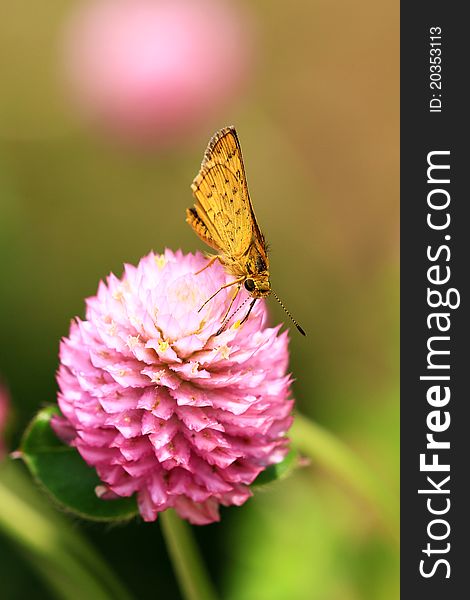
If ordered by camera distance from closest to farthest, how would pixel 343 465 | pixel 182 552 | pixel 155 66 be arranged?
1. pixel 182 552
2. pixel 343 465
3. pixel 155 66

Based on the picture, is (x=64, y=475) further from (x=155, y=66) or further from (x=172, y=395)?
(x=155, y=66)

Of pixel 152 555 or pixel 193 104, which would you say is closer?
pixel 152 555

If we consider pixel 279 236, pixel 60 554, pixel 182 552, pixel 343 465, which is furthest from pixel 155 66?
pixel 182 552

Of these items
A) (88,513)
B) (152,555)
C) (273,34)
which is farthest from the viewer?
(273,34)

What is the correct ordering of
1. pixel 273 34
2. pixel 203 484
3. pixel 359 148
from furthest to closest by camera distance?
pixel 273 34 → pixel 359 148 → pixel 203 484

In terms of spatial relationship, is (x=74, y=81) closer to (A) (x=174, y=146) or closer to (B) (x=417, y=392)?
(A) (x=174, y=146)

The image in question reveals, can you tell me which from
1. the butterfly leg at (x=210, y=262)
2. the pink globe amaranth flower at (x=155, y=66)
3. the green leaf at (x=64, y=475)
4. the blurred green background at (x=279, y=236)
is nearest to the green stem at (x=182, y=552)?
the green leaf at (x=64, y=475)

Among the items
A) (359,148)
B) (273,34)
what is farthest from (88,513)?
(273,34)
